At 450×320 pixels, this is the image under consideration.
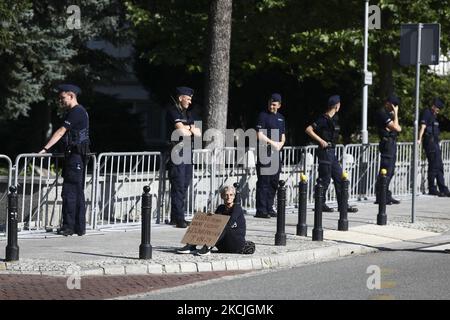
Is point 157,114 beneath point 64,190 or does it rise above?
above

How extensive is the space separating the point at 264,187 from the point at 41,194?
397 cm

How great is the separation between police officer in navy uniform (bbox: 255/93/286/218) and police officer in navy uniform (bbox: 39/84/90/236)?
3619mm

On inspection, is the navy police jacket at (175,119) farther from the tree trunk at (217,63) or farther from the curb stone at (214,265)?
the tree trunk at (217,63)

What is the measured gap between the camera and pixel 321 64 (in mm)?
26984

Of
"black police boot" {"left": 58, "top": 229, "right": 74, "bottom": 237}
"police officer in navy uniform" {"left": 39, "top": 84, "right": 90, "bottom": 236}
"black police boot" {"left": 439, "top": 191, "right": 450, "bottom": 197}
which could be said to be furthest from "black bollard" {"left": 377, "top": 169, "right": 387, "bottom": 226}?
"black police boot" {"left": 439, "top": 191, "right": 450, "bottom": 197}

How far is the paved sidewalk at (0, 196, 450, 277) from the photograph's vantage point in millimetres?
11297

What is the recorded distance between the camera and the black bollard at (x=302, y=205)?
546 inches

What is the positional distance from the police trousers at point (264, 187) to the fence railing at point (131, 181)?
53cm

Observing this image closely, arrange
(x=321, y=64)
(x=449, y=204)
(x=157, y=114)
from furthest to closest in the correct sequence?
(x=157, y=114), (x=321, y=64), (x=449, y=204)

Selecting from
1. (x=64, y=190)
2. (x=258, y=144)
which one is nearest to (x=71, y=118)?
(x=64, y=190)

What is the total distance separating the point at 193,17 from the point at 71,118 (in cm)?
1433

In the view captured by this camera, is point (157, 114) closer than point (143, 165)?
No
